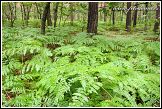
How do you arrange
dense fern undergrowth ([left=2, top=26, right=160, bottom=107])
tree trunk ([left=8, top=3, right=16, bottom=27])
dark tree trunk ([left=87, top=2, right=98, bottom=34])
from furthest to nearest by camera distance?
tree trunk ([left=8, top=3, right=16, bottom=27]) → dark tree trunk ([left=87, top=2, right=98, bottom=34]) → dense fern undergrowth ([left=2, top=26, right=160, bottom=107])

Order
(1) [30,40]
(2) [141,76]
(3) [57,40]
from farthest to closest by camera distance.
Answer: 1. (3) [57,40]
2. (1) [30,40]
3. (2) [141,76]

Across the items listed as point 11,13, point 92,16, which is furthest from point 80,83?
point 11,13

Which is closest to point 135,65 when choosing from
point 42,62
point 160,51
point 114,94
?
point 160,51

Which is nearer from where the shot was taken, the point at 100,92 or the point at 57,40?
the point at 100,92

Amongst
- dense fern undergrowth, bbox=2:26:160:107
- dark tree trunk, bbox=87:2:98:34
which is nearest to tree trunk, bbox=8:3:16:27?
dark tree trunk, bbox=87:2:98:34

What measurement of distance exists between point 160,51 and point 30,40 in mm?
2772

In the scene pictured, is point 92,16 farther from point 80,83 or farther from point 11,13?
point 11,13

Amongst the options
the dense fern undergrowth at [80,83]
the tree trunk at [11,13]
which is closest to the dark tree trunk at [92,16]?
the dense fern undergrowth at [80,83]

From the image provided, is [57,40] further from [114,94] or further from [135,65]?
[114,94]

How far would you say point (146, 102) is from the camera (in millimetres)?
3666

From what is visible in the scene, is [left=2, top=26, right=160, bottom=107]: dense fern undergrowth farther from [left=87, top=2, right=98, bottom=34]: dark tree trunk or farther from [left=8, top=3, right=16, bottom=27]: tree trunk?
[left=8, top=3, right=16, bottom=27]: tree trunk

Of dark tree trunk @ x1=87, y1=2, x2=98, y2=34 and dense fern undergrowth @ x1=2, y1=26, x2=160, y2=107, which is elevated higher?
dark tree trunk @ x1=87, y1=2, x2=98, y2=34

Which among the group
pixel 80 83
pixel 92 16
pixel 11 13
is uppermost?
pixel 11 13

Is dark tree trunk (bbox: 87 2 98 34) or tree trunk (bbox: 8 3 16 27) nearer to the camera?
dark tree trunk (bbox: 87 2 98 34)
